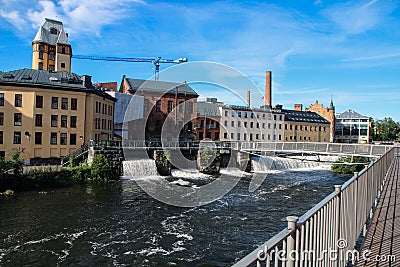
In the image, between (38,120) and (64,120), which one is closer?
(38,120)

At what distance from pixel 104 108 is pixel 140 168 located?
13.2m

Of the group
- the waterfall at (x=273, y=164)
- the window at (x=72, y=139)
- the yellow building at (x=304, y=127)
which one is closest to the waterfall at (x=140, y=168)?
the window at (x=72, y=139)

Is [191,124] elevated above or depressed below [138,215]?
above

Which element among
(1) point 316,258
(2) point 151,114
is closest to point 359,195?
(1) point 316,258

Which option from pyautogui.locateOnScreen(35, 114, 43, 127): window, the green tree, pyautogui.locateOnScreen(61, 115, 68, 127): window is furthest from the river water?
the green tree

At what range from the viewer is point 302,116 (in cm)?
8738

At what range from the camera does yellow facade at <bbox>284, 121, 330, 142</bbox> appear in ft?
270

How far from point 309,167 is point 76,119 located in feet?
114

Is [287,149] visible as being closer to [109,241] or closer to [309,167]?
[309,167]

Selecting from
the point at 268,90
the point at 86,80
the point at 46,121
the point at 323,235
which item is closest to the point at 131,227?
the point at 323,235

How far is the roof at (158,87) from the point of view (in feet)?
194

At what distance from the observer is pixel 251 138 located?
7656 cm

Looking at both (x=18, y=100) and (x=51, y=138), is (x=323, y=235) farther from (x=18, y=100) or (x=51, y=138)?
(x=18, y=100)

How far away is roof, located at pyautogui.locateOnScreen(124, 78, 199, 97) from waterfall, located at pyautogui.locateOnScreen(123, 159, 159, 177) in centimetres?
2420
